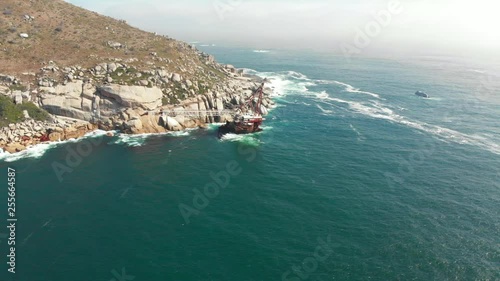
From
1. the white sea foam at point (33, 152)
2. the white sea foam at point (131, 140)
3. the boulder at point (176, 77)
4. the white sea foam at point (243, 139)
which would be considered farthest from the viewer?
the boulder at point (176, 77)

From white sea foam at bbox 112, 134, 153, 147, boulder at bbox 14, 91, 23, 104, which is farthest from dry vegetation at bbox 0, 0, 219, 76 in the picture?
white sea foam at bbox 112, 134, 153, 147

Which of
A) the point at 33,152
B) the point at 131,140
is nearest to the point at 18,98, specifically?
the point at 33,152

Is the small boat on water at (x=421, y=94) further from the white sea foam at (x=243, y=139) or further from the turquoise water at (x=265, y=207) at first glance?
the white sea foam at (x=243, y=139)

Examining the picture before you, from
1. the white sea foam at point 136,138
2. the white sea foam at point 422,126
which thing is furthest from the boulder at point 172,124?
the white sea foam at point 422,126

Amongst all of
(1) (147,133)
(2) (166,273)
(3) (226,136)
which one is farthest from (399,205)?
(1) (147,133)

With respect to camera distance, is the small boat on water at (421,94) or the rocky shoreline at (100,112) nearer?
the rocky shoreline at (100,112)

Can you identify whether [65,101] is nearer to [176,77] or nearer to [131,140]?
[131,140]
